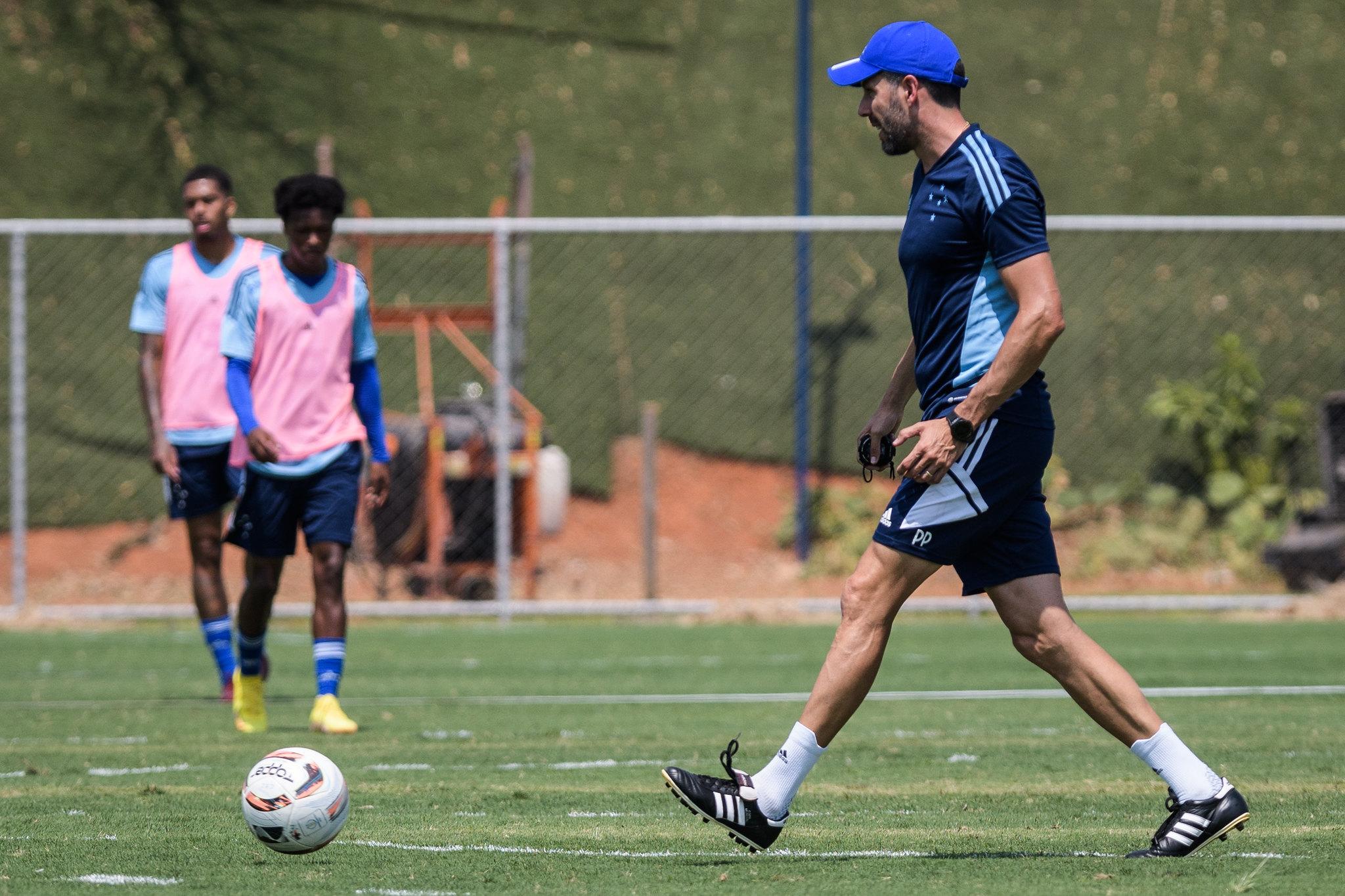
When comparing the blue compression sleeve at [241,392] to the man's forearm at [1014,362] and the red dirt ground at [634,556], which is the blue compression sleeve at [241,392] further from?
the red dirt ground at [634,556]

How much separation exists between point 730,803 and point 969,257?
1.49 metres

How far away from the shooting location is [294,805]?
13.6 ft

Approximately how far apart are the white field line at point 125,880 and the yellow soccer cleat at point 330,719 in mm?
2882

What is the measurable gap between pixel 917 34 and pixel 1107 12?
1598 cm

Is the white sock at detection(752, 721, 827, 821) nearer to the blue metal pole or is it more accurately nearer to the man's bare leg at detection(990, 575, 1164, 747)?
the man's bare leg at detection(990, 575, 1164, 747)

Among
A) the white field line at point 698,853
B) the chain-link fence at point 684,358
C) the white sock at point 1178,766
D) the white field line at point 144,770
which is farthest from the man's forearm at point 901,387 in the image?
the chain-link fence at point 684,358

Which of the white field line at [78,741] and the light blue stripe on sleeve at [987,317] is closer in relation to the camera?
the light blue stripe on sleeve at [987,317]

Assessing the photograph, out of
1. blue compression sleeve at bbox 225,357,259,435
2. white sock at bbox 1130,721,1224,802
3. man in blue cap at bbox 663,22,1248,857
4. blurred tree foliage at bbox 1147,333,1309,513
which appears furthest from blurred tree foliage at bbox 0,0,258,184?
white sock at bbox 1130,721,1224,802

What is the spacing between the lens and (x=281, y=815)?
13.6 ft

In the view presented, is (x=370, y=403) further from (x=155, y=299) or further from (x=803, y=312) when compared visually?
(x=803, y=312)

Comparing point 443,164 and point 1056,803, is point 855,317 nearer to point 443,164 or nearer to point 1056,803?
point 443,164

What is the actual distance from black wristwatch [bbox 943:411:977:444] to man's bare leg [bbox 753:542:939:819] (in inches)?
13.3

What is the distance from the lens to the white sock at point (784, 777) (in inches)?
166

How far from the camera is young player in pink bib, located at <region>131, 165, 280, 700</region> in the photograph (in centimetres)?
787
